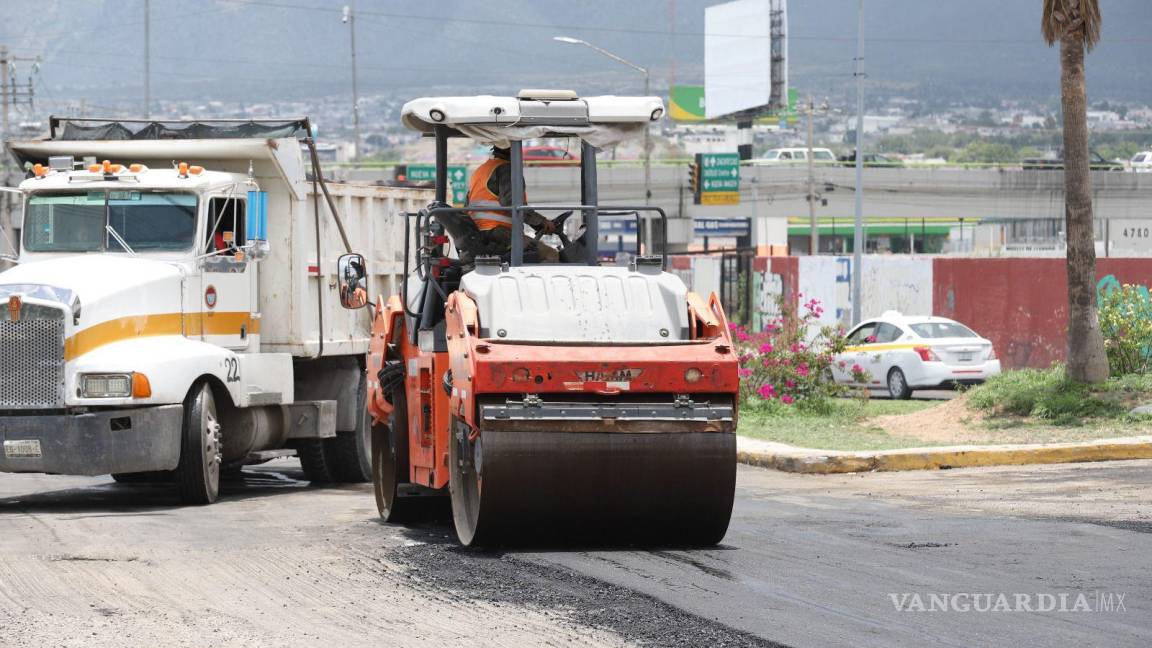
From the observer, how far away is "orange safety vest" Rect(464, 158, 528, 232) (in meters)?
11.5

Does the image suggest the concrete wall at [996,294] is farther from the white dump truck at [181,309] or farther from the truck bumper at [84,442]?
the truck bumper at [84,442]

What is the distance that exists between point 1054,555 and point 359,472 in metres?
9.14

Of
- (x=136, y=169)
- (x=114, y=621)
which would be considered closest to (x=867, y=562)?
(x=114, y=621)

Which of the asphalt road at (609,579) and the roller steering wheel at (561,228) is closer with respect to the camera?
the asphalt road at (609,579)

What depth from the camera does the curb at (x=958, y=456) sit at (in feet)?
53.8

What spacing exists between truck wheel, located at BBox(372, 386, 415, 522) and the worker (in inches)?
65.6

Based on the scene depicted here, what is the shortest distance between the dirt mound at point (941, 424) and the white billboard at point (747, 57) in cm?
9949

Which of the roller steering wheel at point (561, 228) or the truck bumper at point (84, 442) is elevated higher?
the roller steering wheel at point (561, 228)

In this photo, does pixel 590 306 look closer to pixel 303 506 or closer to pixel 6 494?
pixel 303 506

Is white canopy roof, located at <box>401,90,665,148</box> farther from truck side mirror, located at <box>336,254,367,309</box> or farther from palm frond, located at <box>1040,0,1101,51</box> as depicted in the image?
palm frond, located at <box>1040,0,1101,51</box>

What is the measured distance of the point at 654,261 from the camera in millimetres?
11109

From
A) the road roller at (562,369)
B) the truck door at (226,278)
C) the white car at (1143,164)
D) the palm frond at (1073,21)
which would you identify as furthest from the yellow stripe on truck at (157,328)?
the white car at (1143,164)

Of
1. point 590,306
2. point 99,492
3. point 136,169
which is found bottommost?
point 99,492

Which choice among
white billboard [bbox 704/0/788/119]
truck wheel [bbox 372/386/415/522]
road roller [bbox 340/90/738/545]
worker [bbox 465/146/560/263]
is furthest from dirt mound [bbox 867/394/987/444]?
white billboard [bbox 704/0/788/119]
